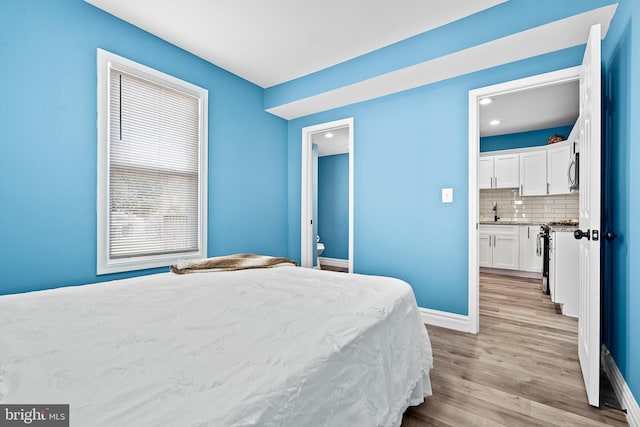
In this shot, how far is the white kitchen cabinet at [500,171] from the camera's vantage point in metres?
5.44

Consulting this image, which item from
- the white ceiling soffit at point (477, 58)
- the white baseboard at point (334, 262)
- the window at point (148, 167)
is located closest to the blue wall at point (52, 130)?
the window at point (148, 167)

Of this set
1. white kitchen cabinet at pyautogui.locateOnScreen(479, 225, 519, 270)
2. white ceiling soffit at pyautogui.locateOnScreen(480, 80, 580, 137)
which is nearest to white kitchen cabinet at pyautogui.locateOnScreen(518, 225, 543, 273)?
white kitchen cabinet at pyautogui.locateOnScreen(479, 225, 519, 270)

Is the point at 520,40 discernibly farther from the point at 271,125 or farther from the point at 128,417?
the point at 128,417

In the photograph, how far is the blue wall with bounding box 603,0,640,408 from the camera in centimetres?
156

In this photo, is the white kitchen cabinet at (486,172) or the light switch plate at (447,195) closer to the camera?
the light switch plate at (447,195)

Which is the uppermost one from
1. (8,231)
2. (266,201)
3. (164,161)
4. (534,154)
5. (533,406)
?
(534,154)

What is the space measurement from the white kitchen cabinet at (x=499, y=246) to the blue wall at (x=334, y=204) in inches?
105

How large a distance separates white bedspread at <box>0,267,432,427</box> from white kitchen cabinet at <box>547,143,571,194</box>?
492 cm

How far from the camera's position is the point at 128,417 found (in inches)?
22.6

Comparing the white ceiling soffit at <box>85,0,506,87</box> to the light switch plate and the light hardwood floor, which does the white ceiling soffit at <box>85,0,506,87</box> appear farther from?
the light hardwood floor

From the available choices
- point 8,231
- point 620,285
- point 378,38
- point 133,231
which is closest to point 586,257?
point 620,285

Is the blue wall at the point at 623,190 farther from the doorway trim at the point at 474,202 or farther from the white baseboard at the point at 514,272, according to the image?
the white baseboard at the point at 514,272

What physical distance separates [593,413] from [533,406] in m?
0.29

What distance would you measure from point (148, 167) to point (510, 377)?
3289mm
